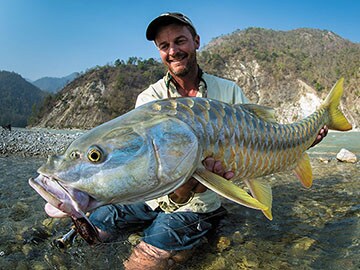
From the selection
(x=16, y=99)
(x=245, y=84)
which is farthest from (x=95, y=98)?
(x=16, y=99)

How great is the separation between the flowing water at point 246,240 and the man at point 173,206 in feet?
0.67

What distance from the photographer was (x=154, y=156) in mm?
1900

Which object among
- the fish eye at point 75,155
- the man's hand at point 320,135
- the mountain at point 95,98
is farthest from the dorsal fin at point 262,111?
the mountain at point 95,98

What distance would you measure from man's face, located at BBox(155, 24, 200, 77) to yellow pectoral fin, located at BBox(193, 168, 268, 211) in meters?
1.86

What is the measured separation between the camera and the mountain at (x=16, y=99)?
104100mm

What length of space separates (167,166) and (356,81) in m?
83.7

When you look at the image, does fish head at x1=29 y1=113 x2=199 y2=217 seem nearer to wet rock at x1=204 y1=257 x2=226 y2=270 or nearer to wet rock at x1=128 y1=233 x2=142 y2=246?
wet rock at x1=204 y1=257 x2=226 y2=270

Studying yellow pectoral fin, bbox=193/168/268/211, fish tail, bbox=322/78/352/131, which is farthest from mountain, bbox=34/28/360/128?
yellow pectoral fin, bbox=193/168/268/211

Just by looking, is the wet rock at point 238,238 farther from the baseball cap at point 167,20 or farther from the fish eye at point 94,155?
the baseball cap at point 167,20

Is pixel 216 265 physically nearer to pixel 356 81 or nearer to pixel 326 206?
pixel 326 206

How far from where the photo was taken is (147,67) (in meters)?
88.3

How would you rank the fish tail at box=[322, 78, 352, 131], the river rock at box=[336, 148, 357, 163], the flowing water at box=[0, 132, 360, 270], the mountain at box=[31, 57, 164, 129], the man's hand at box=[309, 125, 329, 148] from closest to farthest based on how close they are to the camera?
the flowing water at box=[0, 132, 360, 270]
the man's hand at box=[309, 125, 329, 148]
the fish tail at box=[322, 78, 352, 131]
the river rock at box=[336, 148, 357, 163]
the mountain at box=[31, 57, 164, 129]

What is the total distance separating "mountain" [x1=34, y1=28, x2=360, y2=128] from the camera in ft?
232

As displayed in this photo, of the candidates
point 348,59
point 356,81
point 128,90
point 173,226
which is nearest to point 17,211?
point 173,226
